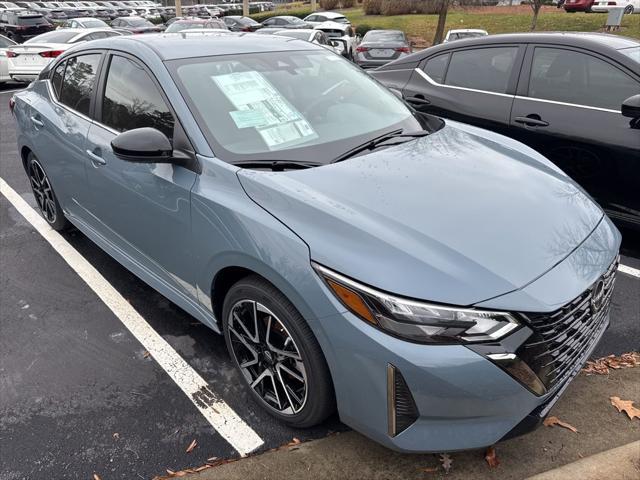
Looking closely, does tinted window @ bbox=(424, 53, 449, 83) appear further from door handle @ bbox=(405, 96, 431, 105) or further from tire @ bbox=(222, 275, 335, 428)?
tire @ bbox=(222, 275, 335, 428)

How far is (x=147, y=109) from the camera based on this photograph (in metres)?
2.86

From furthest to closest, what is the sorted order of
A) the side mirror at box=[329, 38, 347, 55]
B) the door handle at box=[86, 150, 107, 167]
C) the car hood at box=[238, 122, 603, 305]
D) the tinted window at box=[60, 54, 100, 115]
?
the side mirror at box=[329, 38, 347, 55] → the tinted window at box=[60, 54, 100, 115] → the door handle at box=[86, 150, 107, 167] → the car hood at box=[238, 122, 603, 305]

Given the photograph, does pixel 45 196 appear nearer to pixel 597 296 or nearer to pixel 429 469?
pixel 429 469

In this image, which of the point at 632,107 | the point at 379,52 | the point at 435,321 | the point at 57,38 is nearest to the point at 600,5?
the point at 379,52

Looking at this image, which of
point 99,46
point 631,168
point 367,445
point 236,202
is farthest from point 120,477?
point 631,168

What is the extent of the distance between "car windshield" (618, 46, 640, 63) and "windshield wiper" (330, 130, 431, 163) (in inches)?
80.3

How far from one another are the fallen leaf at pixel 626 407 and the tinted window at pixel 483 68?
2875 mm

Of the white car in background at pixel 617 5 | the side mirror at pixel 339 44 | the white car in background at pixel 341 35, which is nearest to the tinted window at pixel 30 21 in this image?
the white car in background at pixel 341 35

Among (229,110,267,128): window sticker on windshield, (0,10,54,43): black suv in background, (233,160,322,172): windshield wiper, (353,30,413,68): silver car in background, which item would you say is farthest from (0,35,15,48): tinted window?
(233,160,322,172): windshield wiper

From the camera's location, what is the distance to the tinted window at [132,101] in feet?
9.01

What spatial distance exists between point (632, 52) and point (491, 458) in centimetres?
342

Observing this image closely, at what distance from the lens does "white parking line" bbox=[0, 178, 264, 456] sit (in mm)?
2439

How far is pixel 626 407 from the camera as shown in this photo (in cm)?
249

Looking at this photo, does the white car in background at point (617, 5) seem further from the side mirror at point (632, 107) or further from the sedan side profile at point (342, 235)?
the sedan side profile at point (342, 235)
